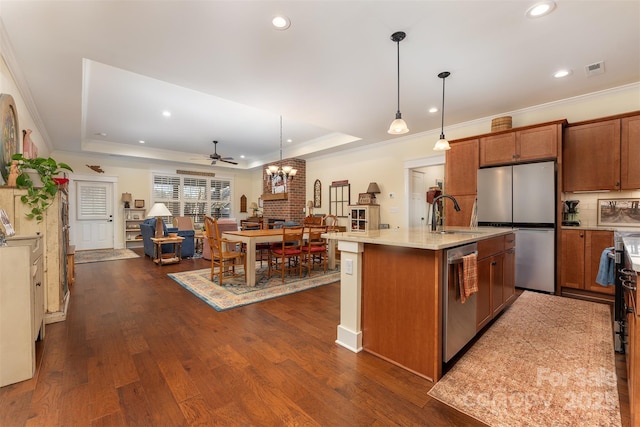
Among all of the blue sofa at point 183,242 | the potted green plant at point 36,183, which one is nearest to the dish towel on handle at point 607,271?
the potted green plant at point 36,183

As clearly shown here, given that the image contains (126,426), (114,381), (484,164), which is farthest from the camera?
(484,164)

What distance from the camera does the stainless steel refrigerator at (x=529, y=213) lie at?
3.54 m

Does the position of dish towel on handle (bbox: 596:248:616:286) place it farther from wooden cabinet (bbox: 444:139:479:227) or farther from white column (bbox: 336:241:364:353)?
wooden cabinet (bbox: 444:139:479:227)

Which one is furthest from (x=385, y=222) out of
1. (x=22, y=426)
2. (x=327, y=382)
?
(x=22, y=426)

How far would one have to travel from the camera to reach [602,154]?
11.3ft

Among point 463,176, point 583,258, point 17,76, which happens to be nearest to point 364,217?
point 463,176

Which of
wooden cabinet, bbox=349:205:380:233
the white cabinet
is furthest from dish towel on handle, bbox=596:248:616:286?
the white cabinet

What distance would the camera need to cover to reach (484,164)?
13.7 feet

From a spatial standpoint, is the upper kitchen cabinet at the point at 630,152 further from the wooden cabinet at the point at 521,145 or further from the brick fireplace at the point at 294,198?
the brick fireplace at the point at 294,198

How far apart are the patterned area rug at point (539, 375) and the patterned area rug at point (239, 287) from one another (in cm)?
227

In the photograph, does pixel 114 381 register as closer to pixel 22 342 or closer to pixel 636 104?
pixel 22 342

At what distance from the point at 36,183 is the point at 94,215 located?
629 cm

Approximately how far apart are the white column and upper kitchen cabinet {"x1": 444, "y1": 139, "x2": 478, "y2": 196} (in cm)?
312

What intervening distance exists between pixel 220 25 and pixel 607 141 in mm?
4663
